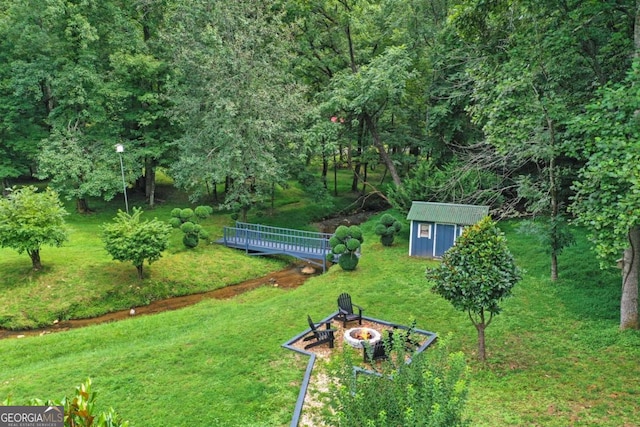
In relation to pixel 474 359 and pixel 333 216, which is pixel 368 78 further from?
pixel 474 359

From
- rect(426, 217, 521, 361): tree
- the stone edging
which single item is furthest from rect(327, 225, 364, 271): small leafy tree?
rect(426, 217, 521, 361): tree

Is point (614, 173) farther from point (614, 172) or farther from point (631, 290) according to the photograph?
point (631, 290)

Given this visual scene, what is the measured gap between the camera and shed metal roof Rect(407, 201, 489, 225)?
606 inches

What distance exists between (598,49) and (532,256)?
724 cm

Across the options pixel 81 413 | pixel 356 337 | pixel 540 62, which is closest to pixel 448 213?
pixel 540 62

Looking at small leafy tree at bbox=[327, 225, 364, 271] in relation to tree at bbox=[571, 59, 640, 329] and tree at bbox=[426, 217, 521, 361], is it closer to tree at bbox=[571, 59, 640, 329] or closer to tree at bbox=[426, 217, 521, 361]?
tree at bbox=[426, 217, 521, 361]

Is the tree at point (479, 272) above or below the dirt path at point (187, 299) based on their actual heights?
above

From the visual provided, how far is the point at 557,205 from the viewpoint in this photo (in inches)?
473

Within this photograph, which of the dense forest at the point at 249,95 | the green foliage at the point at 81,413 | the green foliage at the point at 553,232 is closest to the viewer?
the green foliage at the point at 81,413

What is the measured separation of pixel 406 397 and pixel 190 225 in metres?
15.6

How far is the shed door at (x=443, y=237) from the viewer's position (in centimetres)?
1576

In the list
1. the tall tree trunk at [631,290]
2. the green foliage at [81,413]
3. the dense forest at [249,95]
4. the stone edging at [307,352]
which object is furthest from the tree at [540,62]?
the green foliage at [81,413]

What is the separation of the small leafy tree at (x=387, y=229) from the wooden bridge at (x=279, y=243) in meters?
2.28

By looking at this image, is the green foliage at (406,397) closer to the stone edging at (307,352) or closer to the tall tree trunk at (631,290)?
the stone edging at (307,352)
